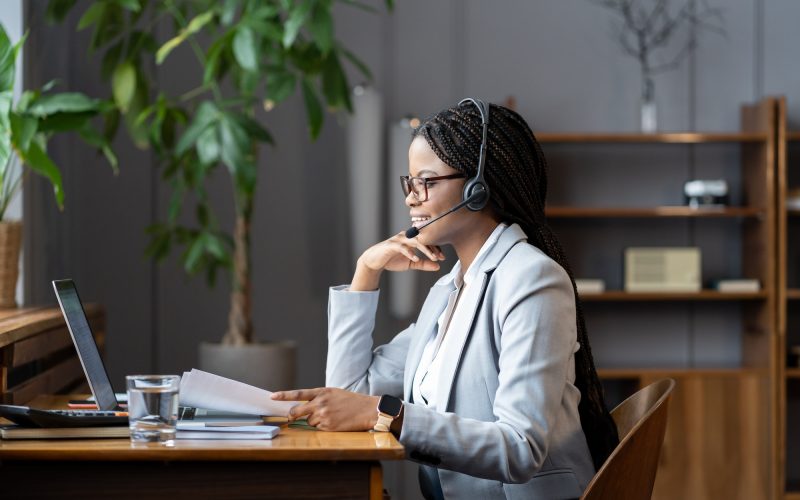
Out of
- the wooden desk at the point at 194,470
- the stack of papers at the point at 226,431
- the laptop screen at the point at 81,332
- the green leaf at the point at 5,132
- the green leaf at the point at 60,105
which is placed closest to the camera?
the wooden desk at the point at 194,470

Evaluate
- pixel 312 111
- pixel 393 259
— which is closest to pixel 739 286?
pixel 312 111

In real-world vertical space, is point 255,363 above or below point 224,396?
below

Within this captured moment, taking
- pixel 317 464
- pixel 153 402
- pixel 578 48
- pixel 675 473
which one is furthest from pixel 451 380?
pixel 578 48

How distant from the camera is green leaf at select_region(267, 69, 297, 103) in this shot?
135 inches

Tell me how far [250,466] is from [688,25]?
12.1 feet

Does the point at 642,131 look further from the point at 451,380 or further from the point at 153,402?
the point at 153,402

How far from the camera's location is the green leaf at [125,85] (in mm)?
3357

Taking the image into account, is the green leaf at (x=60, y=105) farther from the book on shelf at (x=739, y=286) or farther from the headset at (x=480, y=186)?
the book on shelf at (x=739, y=286)

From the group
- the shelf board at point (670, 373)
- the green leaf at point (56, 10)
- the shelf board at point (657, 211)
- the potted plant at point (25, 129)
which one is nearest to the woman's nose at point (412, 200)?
the potted plant at point (25, 129)

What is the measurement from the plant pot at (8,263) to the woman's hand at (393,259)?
1.22 meters

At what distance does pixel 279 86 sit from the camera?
136 inches

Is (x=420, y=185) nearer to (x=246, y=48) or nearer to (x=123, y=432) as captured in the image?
(x=123, y=432)

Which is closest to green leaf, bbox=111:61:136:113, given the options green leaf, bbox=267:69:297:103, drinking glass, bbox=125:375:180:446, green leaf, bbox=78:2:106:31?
green leaf, bbox=78:2:106:31

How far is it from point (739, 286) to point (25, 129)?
2984 millimetres
